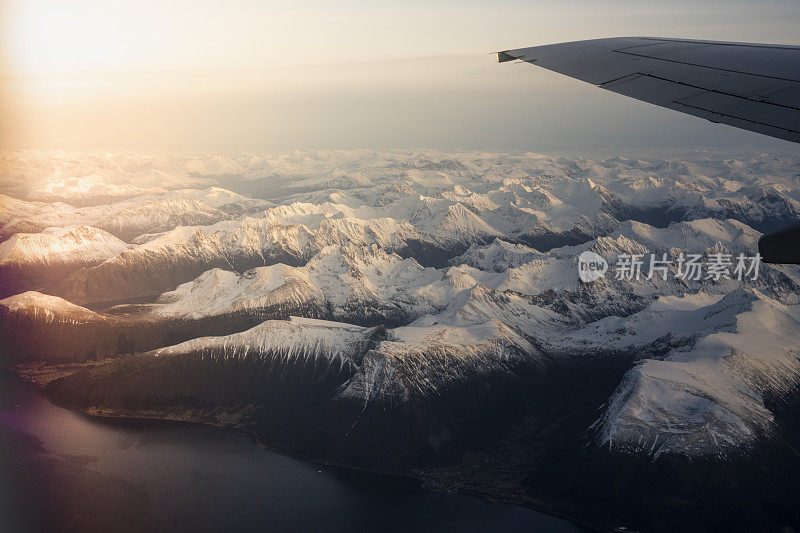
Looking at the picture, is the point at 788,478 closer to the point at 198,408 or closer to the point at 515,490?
the point at 515,490

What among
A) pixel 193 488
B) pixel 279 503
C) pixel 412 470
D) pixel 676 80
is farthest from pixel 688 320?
pixel 676 80

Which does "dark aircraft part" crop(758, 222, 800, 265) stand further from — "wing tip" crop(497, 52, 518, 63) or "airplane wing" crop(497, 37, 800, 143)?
"wing tip" crop(497, 52, 518, 63)

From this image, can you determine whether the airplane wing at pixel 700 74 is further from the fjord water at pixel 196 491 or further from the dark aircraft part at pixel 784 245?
the fjord water at pixel 196 491

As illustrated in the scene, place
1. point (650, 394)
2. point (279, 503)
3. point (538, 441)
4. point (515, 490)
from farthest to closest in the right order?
point (538, 441)
point (650, 394)
point (515, 490)
point (279, 503)

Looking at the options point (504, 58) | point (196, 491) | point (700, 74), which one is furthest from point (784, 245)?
point (196, 491)

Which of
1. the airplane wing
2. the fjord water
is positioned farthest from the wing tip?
the fjord water
